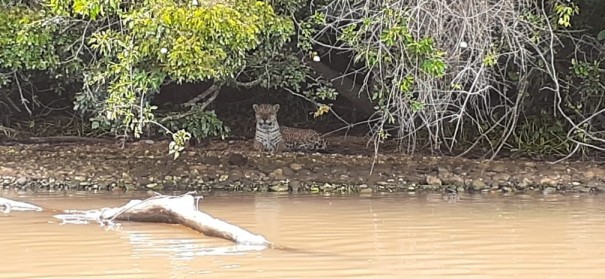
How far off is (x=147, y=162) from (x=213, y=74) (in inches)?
149

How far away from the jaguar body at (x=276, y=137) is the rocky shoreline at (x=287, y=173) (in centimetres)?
55

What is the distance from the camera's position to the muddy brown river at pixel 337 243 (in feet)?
18.9

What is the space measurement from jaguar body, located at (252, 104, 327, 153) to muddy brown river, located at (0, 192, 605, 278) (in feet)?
11.6

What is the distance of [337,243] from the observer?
6836mm

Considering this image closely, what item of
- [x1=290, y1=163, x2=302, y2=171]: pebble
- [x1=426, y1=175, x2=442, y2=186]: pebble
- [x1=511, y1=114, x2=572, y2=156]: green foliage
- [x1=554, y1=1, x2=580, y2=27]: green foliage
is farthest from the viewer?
[x1=511, y1=114, x2=572, y2=156]: green foliage

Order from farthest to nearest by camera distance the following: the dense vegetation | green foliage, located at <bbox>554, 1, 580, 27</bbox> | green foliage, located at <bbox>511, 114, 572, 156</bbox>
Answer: green foliage, located at <bbox>511, 114, 572, 156</bbox> < green foliage, located at <bbox>554, 1, 580, 27</bbox> < the dense vegetation

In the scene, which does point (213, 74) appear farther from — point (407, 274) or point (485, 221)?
point (407, 274)

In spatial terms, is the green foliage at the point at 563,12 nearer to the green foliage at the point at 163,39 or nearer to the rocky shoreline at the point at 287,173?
the rocky shoreline at the point at 287,173

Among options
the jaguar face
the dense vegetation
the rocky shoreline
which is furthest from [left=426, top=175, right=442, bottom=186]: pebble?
the jaguar face

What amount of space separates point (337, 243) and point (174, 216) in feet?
4.51

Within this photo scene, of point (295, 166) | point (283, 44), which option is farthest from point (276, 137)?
point (283, 44)

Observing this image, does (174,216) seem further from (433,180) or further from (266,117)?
(266,117)

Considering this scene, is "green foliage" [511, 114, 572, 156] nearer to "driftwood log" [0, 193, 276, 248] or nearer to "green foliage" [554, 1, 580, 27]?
"green foliage" [554, 1, 580, 27]

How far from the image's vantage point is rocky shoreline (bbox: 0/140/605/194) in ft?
36.6
